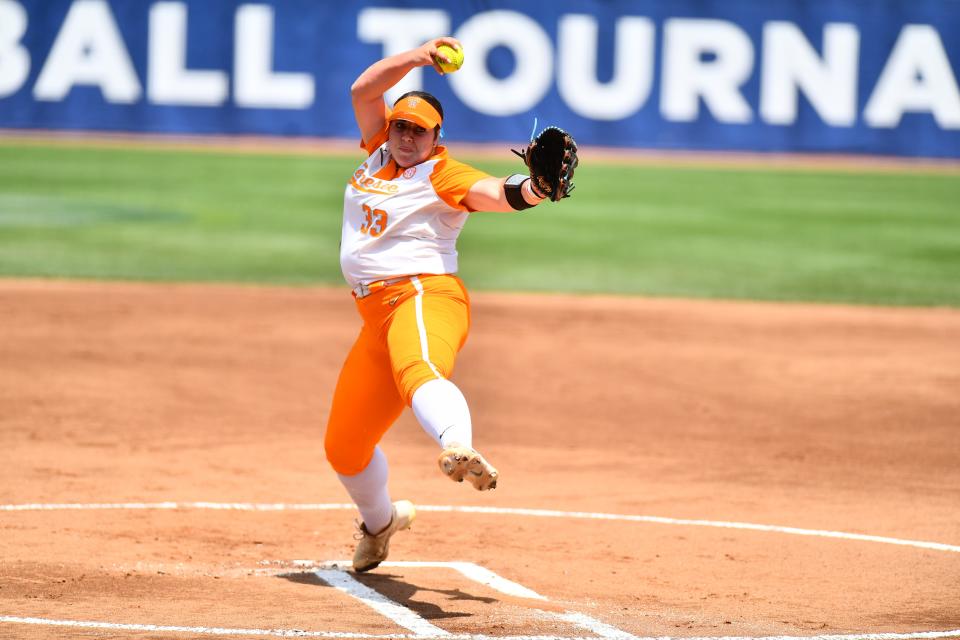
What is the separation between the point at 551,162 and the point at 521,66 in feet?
56.0

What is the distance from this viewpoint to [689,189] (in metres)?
22.1

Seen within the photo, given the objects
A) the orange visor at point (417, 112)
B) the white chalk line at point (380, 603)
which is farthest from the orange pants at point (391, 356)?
the orange visor at point (417, 112)

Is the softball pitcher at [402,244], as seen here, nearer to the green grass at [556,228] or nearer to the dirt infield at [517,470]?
the dirt infield at [517,470]

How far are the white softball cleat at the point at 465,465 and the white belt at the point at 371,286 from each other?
982mm

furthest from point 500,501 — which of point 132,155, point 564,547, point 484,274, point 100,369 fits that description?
point 132,155

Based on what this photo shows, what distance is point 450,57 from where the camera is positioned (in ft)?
18.2

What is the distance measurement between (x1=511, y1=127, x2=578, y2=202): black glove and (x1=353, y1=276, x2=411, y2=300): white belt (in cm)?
68

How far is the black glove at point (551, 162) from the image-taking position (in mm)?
5250

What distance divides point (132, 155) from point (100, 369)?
13.7 meters

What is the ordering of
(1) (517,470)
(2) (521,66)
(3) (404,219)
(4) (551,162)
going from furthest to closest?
(2) (521,66), (1) (517,470), (3) (404,219), (4) (551,162)

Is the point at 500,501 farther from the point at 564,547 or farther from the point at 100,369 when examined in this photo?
the point at 100,369

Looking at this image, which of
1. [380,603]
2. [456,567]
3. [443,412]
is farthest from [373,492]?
[443,412]

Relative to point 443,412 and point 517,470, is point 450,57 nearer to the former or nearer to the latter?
point 443,412

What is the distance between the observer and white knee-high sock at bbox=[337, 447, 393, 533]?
6027mm
